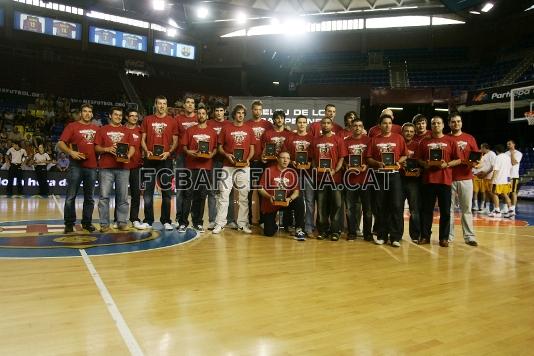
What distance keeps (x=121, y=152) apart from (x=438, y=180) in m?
4.27

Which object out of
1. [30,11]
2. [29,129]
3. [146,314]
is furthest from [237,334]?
[30,11]

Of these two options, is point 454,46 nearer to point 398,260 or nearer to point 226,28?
point 226,28

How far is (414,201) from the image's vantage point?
232 inches

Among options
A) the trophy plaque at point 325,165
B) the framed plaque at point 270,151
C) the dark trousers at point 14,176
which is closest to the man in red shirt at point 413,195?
the trophy plaque at point 325,165

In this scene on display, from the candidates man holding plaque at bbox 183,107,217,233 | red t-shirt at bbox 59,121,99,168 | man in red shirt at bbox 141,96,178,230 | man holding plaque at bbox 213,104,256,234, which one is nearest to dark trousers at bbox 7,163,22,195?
red t-shirt at bbox 59,121,99,168

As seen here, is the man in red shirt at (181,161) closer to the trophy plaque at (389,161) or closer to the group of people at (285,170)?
the group of people at (285,170)

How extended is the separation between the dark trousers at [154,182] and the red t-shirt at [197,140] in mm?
366

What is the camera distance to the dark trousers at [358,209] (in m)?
5.88

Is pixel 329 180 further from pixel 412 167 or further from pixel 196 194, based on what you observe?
pixel 196 194

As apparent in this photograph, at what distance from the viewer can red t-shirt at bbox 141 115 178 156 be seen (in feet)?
20.2

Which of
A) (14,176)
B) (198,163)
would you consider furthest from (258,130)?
(14,176)

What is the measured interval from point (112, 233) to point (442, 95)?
15.9 m

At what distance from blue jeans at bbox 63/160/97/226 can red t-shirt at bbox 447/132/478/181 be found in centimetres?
499

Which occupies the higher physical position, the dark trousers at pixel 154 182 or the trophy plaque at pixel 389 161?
the trophy plaque at pixel 389 161
